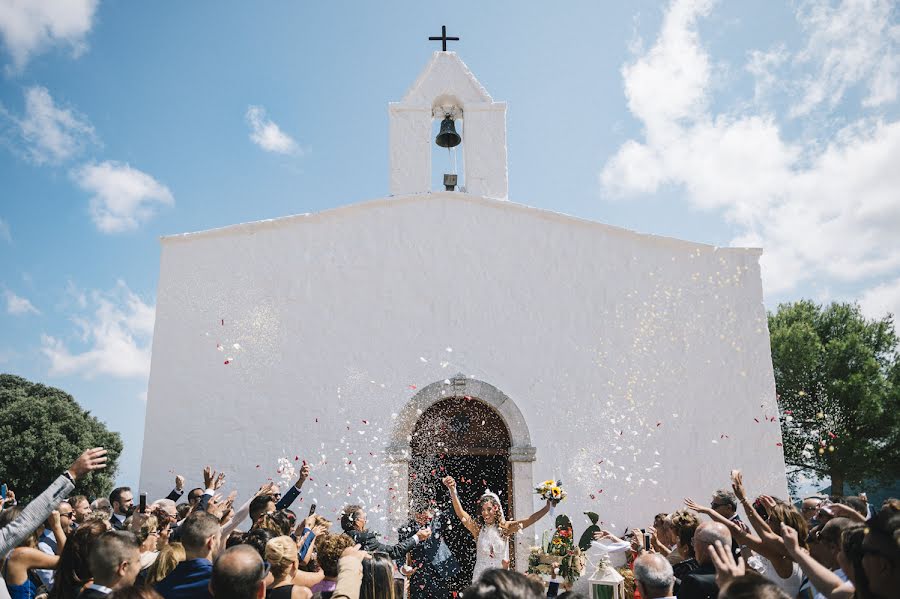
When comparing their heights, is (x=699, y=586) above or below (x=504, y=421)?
below

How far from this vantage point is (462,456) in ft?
29.7

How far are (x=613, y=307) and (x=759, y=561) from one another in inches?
224

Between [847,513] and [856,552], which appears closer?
[856,552]

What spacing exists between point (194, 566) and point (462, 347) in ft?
21.4

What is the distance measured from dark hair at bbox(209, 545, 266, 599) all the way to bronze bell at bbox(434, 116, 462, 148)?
29.6 feet

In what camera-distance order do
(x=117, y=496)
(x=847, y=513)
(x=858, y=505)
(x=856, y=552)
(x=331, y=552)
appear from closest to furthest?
(x=856, y=552) → (x=331, y=552) → (x=847, y=513) → (x=858, y=505) → (x=117, y=496)

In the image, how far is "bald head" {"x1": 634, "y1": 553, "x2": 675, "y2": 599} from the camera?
2850 millimetres

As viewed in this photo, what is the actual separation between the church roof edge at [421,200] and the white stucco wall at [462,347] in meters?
0.04

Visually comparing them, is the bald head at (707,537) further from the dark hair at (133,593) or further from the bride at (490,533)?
the bride at (490,533)

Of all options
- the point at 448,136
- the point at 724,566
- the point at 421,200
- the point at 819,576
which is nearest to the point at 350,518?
the point at 724,566

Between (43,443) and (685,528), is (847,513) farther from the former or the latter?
(43,443)

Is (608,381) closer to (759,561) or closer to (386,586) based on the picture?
(759,561)

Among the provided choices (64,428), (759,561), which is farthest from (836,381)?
(64,428)

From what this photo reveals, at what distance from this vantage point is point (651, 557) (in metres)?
2.92
